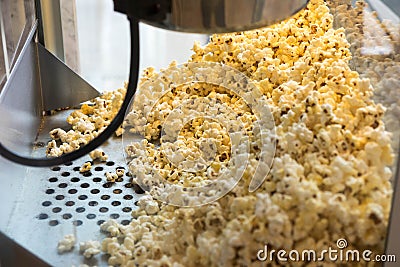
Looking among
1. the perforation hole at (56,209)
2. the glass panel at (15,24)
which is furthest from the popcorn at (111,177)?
the glass panel at (15,24)

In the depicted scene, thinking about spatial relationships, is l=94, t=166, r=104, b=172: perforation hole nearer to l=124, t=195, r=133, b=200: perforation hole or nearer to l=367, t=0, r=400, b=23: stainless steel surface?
l=124, t=195, r=133, b=200: perforation hole

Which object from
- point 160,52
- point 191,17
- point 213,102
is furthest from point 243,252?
point 160,52

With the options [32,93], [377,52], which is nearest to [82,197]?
[32,93]

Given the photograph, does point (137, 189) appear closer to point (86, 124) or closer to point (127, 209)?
point (127, 209)

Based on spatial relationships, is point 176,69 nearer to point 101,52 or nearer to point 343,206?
point 343,206

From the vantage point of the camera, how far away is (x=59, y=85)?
1.10 metres

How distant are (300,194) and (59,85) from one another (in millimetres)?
603

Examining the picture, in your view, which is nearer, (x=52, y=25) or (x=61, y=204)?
(x=61, y=204)

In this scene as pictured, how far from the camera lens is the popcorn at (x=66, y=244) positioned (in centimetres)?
78

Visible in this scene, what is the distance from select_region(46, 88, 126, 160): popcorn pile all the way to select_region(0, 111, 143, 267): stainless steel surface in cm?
3

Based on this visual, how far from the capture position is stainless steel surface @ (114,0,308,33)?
66 cm

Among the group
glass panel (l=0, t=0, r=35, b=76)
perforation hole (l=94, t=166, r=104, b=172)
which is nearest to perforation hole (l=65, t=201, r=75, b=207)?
perforation hole (l=94, t=166, r=104, b=172)

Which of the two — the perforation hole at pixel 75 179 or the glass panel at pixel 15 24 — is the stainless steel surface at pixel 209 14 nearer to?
the glass panel at pixel 15 24

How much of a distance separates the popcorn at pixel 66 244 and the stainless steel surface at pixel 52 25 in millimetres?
442
